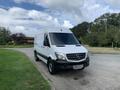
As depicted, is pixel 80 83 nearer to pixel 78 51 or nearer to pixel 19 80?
pixel 78 51

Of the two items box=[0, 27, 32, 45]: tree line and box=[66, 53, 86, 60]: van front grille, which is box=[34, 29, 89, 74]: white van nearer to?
box=[66, 53, 86, 60]: van front grille

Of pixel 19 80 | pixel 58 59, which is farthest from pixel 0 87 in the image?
pixel 58 59

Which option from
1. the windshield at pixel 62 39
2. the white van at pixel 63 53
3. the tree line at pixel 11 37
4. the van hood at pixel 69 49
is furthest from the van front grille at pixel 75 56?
the tree line at pixel 11 37

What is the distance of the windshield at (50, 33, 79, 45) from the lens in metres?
9.63

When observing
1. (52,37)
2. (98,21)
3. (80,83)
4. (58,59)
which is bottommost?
(80,83)

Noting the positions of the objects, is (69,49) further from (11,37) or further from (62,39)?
(11,37)

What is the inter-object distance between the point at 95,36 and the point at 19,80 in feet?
157

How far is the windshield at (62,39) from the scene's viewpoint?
9633 mm

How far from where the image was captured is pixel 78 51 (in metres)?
8.79

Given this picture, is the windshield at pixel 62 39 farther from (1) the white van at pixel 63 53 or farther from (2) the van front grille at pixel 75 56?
(2) the van front grille at pixel 75 56

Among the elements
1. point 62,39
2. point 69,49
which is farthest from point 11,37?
point 69,49

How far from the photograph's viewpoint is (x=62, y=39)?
9.91m

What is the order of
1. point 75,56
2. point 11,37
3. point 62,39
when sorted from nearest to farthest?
point 75,56 → point 62,39 → point 11,37

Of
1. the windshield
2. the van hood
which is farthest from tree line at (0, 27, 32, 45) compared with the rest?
the van hood
